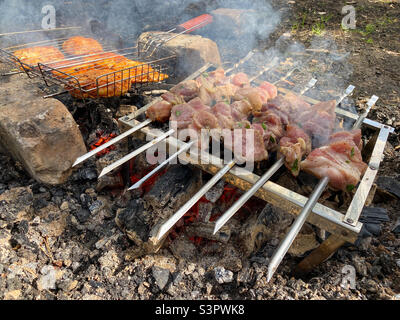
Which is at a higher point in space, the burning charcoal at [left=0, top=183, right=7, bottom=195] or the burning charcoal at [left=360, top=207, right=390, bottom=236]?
the burning charcoal at [left=0, top=183, right=7, bottom=195]

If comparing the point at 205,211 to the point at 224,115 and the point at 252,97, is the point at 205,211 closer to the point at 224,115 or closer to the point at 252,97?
the point at 224,115

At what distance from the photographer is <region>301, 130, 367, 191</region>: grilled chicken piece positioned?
Answer: 2758mm

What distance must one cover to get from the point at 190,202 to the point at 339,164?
162 centimetres

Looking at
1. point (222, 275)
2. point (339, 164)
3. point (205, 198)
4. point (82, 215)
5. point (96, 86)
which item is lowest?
point (222, 275)

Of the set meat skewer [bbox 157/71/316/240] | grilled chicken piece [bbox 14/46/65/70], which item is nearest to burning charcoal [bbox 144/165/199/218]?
meat skewer [bbox 157/71/316/240]

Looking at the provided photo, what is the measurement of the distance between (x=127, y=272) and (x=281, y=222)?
1843 millimetres

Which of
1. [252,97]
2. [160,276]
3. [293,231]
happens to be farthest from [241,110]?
[160,276]

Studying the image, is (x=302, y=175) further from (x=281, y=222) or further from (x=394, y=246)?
(x=394, y=246)

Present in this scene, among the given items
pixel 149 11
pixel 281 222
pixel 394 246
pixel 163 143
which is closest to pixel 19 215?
pixel 163 143

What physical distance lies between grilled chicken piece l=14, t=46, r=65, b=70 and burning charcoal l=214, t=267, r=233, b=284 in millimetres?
3959

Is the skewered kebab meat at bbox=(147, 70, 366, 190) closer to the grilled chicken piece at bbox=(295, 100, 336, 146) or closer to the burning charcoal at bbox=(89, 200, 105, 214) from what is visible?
the grilled chicken piece at bbox=(295, 100, 336, 146)

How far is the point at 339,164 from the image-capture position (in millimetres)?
2822

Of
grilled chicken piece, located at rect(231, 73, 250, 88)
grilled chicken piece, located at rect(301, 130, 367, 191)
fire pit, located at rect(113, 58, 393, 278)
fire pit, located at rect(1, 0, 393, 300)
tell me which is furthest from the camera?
grilled chicken piece, located at rect(231, 73, 250, 88)

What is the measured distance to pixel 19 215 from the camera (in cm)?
326
